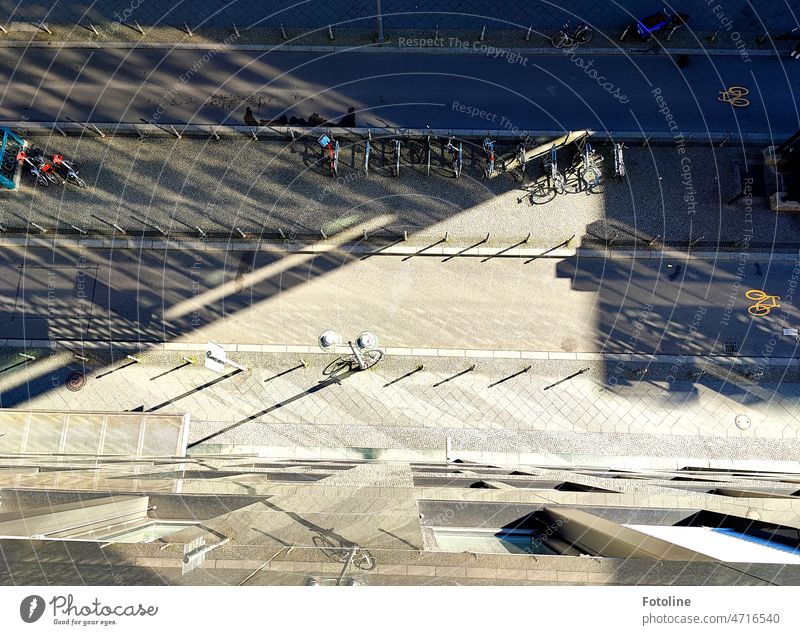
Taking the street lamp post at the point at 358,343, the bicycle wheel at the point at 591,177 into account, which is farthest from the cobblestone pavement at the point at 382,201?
the street lamp post at the point at 358,343

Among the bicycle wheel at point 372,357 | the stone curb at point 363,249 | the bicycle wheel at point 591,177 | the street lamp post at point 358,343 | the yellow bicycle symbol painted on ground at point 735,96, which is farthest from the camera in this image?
the yellow bicycle symbol painted on ground at point 735,96

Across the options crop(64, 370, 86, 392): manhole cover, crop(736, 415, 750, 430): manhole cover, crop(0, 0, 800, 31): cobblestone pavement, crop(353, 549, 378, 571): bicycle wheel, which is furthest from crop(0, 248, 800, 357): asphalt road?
crop(353, 549, 378, 571): bicycle wheel

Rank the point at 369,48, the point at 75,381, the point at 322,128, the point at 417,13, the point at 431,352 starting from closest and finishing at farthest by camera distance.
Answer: the point at 75,381, the point at 431,352, the point at 322,128, the point at 369,48, the point at 417,13

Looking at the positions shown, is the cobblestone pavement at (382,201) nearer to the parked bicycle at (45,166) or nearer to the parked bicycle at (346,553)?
the parked bicycle at (45,166)

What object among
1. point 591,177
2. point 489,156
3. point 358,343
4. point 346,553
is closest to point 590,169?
point 591,177

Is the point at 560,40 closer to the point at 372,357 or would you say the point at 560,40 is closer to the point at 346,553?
the point at 372,357
